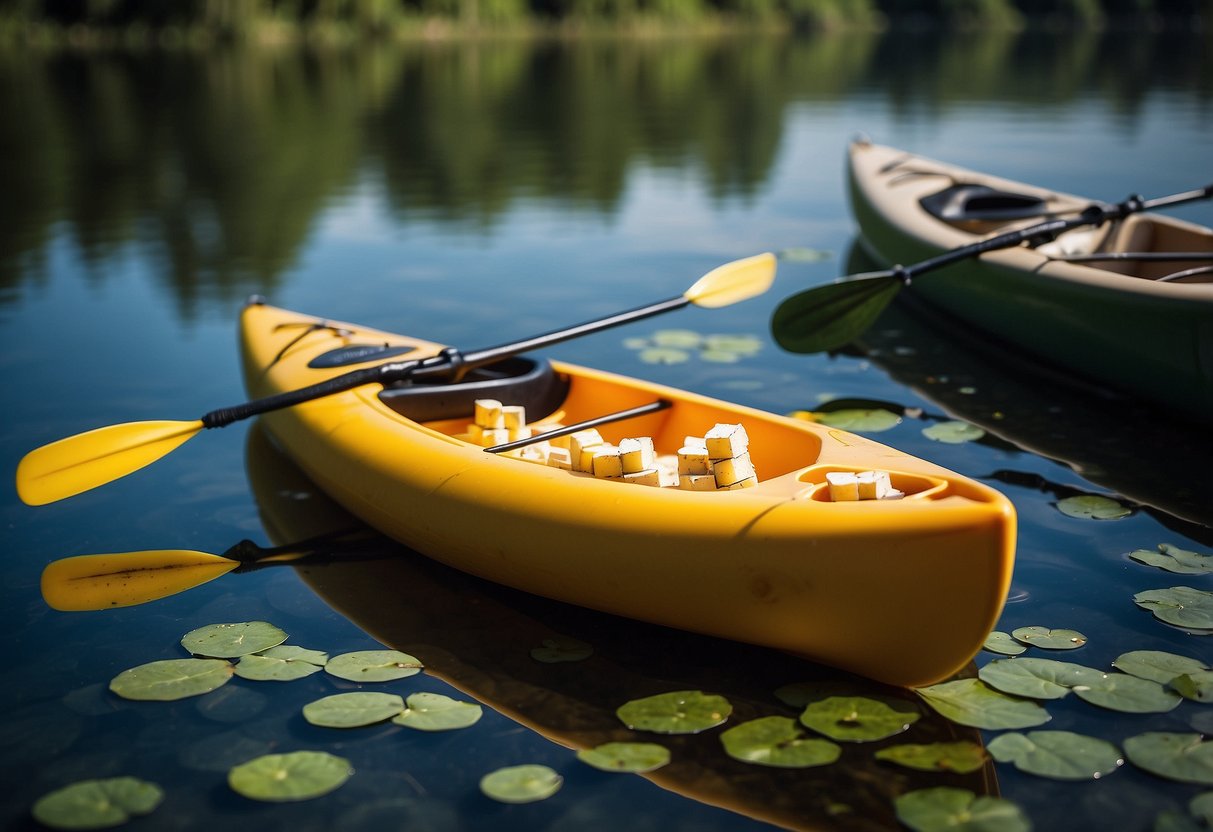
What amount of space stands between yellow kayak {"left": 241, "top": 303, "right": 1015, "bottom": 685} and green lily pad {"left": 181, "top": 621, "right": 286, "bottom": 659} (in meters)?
0.52

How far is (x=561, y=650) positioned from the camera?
3.12 metres

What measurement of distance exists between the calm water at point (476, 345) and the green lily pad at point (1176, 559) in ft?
0.14

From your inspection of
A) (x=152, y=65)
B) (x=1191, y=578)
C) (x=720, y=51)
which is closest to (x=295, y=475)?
(x=1191, y=578)

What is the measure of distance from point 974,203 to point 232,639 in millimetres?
4584

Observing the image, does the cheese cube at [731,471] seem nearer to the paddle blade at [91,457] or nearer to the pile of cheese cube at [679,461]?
the pile of cheese cube at [679,461]

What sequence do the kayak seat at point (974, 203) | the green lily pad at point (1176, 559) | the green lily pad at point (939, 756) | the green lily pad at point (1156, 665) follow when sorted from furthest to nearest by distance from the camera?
1. the kayak seat at point (974, 203)
2. the green lily pad at point (1176, 559)
3. the green lily pad at point (1156, 665)
4. the green lily pad at point (939, 756)

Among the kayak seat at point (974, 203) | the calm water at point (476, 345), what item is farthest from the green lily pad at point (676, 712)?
the kayak seat at point (974, 203)

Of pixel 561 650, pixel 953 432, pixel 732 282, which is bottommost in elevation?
pixel 561 650

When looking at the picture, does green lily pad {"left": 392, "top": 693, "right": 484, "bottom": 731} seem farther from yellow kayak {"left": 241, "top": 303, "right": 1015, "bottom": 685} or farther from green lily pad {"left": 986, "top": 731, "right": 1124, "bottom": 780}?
green lily pad {"left": 986, "top": 731, "right": 1124, "bottom": 780}

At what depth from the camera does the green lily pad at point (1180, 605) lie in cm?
311

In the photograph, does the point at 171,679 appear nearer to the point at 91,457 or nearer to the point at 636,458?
the point at 91,457

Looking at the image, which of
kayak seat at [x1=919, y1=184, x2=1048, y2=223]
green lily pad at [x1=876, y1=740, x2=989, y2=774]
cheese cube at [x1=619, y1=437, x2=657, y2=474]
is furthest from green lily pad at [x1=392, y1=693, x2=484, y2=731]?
kayak seat at [x1=919, y1=184, x2=1048, y2=223]

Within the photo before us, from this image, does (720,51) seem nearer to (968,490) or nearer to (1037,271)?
(1037,271)

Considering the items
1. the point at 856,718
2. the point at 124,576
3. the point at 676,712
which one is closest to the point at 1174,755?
the point at 856,718
